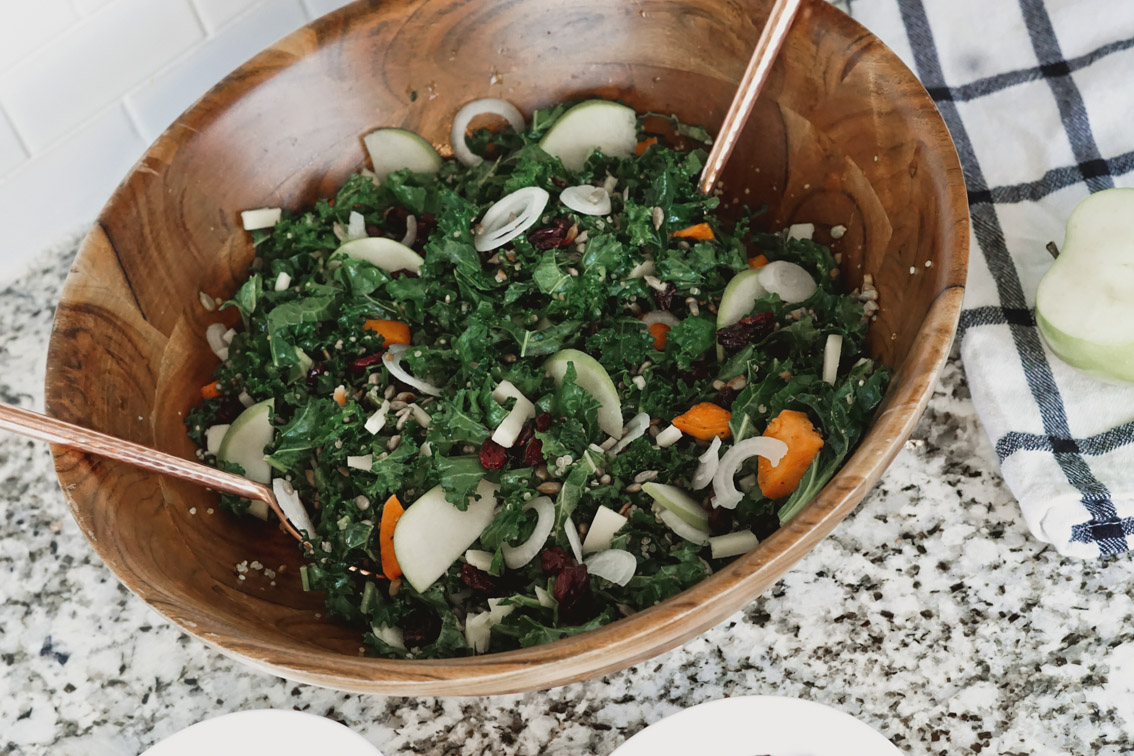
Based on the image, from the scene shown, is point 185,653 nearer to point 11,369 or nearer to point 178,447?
point 178,447

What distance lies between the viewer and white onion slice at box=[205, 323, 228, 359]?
5.71 feet

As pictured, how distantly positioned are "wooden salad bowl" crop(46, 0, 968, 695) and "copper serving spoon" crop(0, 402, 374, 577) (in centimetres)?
4

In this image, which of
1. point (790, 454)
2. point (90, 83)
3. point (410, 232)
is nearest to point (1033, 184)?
point (790, 454)

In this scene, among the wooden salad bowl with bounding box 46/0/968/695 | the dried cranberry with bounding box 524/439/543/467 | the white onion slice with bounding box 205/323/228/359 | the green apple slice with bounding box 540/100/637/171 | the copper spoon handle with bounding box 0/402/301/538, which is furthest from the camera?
the green apple slice with bounding box 540/100/637/171

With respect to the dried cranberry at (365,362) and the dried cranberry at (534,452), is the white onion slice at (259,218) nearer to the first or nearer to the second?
the dried cranberry at (365,362)

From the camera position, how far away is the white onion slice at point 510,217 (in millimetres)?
1683

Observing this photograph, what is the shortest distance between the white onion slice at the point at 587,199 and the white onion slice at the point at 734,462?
0.53 metres

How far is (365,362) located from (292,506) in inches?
11.0

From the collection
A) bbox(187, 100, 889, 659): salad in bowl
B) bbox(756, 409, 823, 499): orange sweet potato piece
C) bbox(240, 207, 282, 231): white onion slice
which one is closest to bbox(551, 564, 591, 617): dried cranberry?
bbox(187, 100, 889, 659): salad in bowl

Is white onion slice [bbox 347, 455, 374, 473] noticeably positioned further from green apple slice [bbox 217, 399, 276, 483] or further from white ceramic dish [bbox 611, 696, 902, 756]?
white ceramic dish [bbox 611, 696, 902, 756]

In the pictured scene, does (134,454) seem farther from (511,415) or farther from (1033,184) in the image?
(1033,184)

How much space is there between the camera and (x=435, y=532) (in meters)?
1.46

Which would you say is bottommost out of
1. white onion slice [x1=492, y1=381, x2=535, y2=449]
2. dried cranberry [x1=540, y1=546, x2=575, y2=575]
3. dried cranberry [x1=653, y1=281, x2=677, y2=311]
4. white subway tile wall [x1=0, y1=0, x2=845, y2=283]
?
dried cranberry [x1=540, y1=546, x2=575, y2=575]

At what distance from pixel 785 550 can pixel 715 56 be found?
1.02 meters
